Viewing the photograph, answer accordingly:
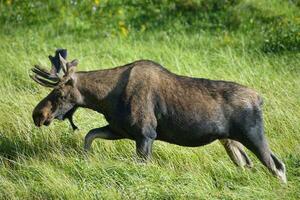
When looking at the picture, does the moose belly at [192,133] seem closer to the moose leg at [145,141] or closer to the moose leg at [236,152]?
the moose leg at [145,141]

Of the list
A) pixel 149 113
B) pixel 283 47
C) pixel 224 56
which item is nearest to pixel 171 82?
pixel 149 113

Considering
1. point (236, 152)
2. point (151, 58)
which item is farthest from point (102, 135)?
point (151, 58)

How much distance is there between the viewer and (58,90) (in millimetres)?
8742

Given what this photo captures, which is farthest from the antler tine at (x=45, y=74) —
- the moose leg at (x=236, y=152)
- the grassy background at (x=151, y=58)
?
the moose leg at (x=236, y=152)

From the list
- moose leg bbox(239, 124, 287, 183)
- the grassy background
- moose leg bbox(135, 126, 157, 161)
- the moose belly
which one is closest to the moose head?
the grassy background

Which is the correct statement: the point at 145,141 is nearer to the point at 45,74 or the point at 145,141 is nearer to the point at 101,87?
the point at 101,87

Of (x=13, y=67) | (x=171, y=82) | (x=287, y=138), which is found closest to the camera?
(x=171, y=82)

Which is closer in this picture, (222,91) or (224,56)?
(222,91)

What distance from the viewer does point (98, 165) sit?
8.68m

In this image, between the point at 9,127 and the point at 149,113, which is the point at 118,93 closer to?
the point at 149,113

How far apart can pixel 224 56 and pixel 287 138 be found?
3865 millimetres

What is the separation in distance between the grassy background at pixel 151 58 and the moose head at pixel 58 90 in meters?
0.57

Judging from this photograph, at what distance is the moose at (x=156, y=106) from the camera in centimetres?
852

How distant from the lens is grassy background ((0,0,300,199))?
27.3ft
